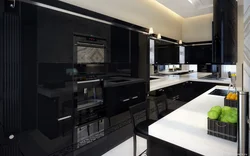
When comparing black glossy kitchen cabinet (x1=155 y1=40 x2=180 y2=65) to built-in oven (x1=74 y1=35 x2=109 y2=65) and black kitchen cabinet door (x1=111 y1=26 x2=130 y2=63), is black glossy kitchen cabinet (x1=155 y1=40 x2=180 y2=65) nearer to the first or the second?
black kitchen cabinet door (x1=111 y1=26 x2=130 y2=63)

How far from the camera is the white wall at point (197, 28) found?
4.68 m

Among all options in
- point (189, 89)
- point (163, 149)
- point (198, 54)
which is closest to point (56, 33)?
point (163, 149)

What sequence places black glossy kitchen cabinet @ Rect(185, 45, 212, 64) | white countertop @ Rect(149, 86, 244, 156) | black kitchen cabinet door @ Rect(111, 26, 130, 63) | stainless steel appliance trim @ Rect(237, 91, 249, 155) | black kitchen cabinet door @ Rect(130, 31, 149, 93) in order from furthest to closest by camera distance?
black glossy kitchen cabinet @ Rect(185, 45, 212, 64), black kitchen cabinet door @ Rect(130, 31, 149, 93), black kitchen cabinet door @ Rect(111, 26, 130, 63), white countertop @ Rect(149, 86, 244, 156), stainless steel appliance trim @ Rect(237, 91, 249, 155)

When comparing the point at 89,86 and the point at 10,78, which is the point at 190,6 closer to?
the point at 89,86

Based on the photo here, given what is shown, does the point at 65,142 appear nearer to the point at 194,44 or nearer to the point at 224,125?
the point at 224,125

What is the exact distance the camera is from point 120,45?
2354mm

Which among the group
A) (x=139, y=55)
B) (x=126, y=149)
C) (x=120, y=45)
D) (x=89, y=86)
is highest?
(x=120, y=45)

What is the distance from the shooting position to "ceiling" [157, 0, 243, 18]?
370 centimetres

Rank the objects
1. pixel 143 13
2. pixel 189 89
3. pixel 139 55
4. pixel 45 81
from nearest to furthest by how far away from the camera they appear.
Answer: pixel 45 81
pixel 139 55
pixel 143 13
pixel 189 89

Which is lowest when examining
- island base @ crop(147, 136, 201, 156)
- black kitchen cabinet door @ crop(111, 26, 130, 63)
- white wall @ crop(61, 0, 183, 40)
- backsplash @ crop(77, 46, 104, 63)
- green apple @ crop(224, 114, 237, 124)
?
island base @ crop(147, 136, 201, 156)

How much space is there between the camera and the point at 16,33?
129cm

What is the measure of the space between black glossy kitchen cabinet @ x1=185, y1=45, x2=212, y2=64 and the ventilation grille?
4532 millimetres

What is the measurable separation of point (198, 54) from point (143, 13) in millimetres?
2427

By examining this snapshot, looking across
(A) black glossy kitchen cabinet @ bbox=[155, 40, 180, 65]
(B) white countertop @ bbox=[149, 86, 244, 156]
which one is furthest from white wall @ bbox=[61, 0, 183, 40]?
(B) white countertop @ bbox=[149, 86, 244, 156]
